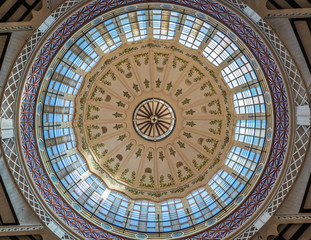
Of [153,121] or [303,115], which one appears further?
[153,121]

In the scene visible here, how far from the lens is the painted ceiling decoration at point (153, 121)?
2039 cm

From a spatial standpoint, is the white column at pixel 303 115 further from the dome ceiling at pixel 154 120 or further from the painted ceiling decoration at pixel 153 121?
the dome ceiling at pixel 154 120

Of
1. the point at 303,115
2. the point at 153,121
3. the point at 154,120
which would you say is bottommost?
the point at 153,121

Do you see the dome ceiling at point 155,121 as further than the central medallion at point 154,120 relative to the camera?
No

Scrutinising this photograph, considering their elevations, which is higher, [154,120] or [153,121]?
[154,120]

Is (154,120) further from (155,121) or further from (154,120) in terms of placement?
(155,121)

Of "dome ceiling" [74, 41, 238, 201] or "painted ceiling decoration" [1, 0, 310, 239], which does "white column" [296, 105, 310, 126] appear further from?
"dome ceiling" [74, 41, 238, 201]

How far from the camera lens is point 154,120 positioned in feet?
103

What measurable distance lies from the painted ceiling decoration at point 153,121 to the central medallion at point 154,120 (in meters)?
0.11

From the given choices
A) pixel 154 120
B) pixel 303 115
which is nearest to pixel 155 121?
pixel 154 120

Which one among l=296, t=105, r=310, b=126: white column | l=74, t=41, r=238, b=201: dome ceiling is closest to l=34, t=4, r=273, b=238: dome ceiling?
l=74, t=41, r=238, b=201: dome ceiling

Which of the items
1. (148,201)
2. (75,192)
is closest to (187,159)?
(148,201)

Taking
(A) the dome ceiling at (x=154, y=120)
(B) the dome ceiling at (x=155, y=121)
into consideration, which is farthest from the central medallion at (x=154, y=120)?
(B) the dome ceiling at (x=155, y=121)

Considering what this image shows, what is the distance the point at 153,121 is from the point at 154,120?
153 mm
